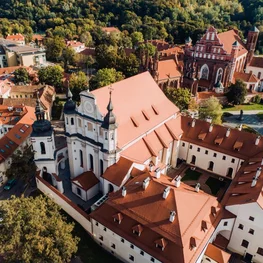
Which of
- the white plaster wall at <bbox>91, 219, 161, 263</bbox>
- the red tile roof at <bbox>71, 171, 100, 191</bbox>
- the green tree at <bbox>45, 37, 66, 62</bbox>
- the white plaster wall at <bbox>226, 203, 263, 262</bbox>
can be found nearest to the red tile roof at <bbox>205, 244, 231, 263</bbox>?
the white plaster wall at <bbox>226, 203, 263, 262</bbox>

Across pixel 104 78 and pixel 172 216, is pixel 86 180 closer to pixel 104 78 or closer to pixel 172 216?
pixel 172 216

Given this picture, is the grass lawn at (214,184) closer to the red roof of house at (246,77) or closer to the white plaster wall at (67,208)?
the white plaster wall at (67,208)

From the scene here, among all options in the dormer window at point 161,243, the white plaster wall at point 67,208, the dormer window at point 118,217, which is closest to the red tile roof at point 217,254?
the dormer window at point 161,243

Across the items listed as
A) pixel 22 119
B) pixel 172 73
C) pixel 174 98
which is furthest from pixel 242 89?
pixel 22 119

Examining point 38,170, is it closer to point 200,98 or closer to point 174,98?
point 174,98

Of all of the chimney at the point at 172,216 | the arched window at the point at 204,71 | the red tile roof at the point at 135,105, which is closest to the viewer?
the chimney at the point at 172,216

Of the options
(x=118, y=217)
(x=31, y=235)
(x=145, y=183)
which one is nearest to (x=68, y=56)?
(x=145, y=183)

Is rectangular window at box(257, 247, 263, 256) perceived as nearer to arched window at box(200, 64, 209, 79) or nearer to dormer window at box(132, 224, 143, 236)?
dormer window at box(132, 224, 143, 236)
